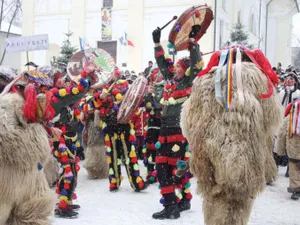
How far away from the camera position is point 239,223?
10.5 feet

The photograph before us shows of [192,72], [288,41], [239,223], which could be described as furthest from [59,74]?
[288,41]

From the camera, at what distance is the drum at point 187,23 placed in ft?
13.6

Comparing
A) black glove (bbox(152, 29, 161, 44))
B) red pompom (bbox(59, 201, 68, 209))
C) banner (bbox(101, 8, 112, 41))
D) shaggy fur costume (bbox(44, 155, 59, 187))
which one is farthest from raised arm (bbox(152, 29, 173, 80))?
banner (bbox(101, 8, 112, 41))

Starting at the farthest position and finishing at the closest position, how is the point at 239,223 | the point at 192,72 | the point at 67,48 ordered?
1. the point at 67,48
2. the point at 192,72
3. the point at 239,223

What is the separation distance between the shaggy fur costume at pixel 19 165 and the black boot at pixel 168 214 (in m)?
2.17

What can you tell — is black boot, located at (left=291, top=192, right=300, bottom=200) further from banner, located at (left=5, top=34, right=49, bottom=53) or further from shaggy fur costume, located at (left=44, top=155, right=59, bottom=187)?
banner, located at (left=5, top=34, right=49, bottom=53)

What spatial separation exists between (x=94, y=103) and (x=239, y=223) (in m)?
4.09

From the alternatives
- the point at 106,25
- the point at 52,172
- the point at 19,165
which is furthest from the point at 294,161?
the point at 106,25

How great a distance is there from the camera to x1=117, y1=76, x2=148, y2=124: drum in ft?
21.2

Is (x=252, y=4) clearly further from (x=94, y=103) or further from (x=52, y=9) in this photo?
(x=94, y=103)

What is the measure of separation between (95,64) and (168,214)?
2318mm

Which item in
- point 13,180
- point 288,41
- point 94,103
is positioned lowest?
point 13,180

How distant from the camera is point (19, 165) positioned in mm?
3424

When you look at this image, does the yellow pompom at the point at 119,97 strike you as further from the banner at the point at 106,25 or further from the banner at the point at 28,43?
the banner at the point at 106,25
